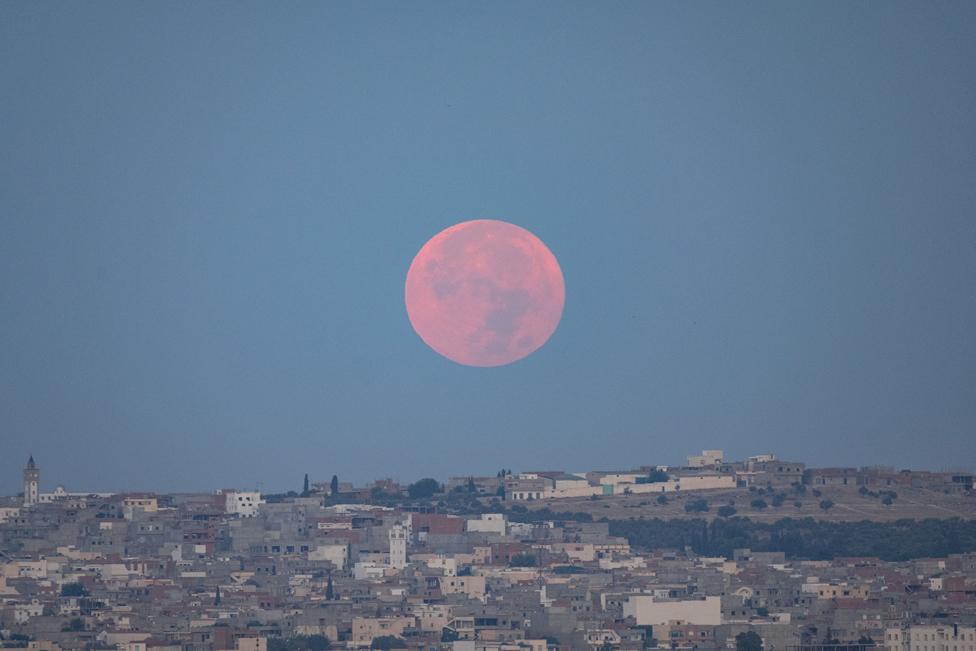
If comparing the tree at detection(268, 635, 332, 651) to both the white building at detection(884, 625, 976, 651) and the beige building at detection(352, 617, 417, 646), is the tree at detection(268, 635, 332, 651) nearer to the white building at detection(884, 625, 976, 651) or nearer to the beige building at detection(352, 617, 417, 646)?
the beige building at detection(352, 617, 417, 646)

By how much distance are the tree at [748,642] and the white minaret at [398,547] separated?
937 inches

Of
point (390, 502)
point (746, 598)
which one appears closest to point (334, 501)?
point (390, 502)

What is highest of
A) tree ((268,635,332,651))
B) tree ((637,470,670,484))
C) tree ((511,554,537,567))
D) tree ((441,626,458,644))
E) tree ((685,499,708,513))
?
tree ((637,470,670,484))

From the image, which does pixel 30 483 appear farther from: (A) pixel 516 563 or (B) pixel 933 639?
(B) pixel 933 639

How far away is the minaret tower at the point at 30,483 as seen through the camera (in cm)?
10825

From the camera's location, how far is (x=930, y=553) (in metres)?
92.1

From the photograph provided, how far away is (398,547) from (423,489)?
21014 millimetres

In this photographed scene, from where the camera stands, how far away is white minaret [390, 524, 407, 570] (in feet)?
299

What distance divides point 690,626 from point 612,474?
49827 millimetres

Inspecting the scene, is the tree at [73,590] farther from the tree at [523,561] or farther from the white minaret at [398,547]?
the tree at [523,561]

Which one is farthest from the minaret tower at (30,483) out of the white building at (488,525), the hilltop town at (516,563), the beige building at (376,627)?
the beige building at (376,627)

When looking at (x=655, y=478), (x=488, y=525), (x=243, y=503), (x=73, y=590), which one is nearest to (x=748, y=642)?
(x=73, y=590)

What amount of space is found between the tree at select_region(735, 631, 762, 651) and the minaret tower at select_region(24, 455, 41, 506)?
4714 cm

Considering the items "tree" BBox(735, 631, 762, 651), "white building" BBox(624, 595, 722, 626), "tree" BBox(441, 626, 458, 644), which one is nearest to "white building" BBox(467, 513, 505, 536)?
"white building" BBox(624, 595, 722, 626)
